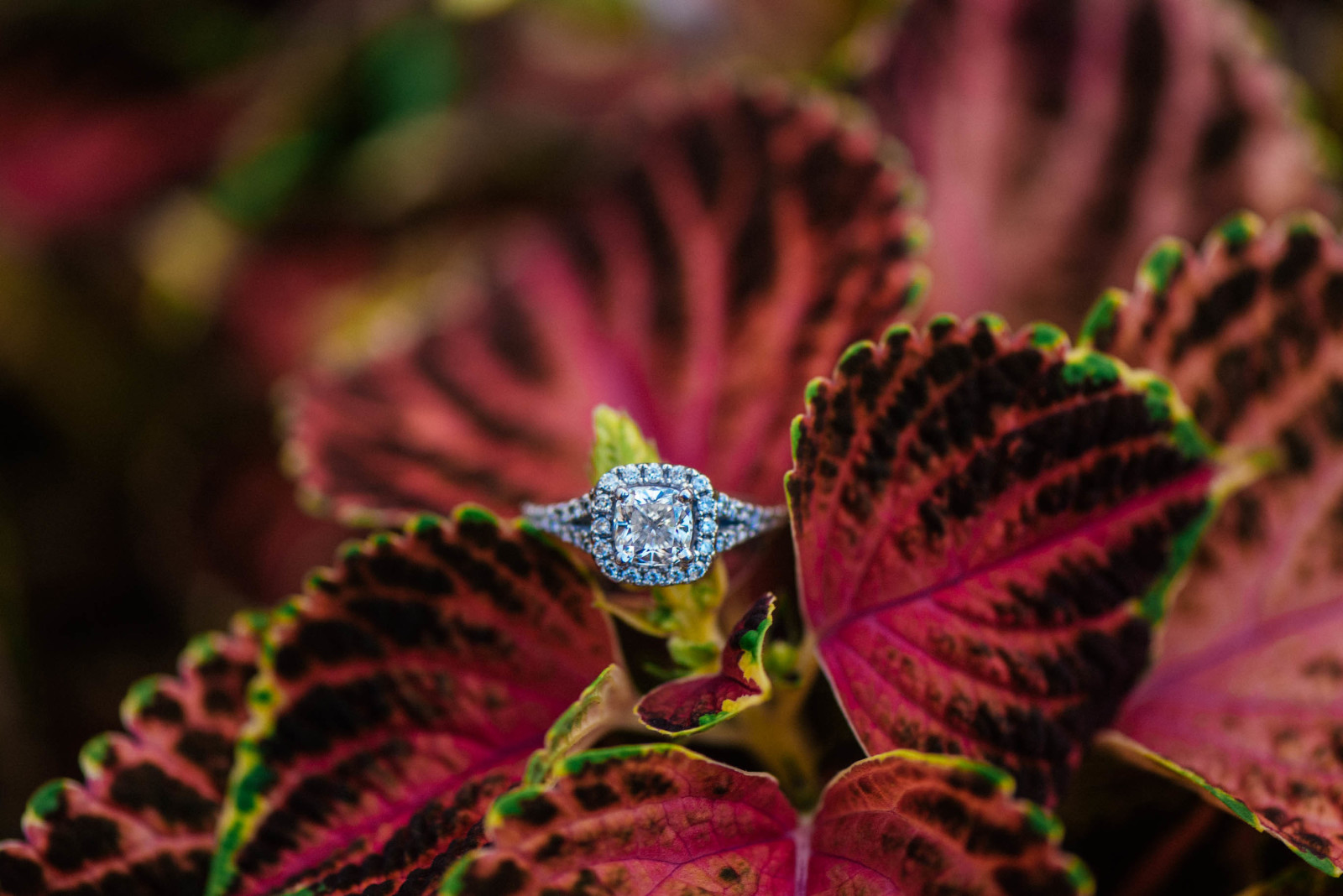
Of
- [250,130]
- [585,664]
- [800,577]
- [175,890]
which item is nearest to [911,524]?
[800,577]

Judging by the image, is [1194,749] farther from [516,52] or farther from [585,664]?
[516,52]

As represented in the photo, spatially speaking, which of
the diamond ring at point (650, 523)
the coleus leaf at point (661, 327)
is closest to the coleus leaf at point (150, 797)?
the coleus leaf at point (661, 327)

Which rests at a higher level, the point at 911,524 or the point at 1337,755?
the point at 911,524

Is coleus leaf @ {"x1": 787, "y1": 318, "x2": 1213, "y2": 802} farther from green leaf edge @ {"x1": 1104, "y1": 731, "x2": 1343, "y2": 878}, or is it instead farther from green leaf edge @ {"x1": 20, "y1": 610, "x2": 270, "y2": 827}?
green leaf edge @ {"x1": 20, "y1": 610, "x2": 270, "y2": 827}

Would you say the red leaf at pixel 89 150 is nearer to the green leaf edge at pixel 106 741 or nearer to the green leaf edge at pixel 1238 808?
the green leaf edge at pixel 106 741

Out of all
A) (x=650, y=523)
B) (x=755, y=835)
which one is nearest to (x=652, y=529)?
(x=650, y=523)

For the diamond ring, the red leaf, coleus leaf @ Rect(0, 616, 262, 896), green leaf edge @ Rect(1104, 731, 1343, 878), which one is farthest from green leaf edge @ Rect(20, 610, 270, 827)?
the red leaf
